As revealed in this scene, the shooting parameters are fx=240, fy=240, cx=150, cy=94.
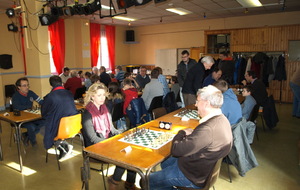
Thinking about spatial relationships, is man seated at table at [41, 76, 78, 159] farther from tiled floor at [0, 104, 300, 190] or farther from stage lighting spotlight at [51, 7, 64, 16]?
stage lighting spotlight at [51, 7, 64, 16]

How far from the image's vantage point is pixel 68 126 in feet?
10.7

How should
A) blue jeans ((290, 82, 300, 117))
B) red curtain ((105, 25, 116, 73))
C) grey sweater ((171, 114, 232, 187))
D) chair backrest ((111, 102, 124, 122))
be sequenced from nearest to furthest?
grey sweater ((171, 114, 232, 187)) → chair backrest ((111, 102, 124, 122)) → blue jeans ((290, 82, 300, 117)) → red curtain ((105, 25, 116, 73))

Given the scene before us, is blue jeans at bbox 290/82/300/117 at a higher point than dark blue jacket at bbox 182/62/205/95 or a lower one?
lower

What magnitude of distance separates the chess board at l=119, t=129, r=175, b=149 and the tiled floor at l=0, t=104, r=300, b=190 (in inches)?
34.8

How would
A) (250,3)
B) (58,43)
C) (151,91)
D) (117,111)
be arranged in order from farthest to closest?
(58,43) → (250,3) → (151,91) → (117,111)

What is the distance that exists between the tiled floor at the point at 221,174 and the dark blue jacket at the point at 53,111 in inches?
18.5

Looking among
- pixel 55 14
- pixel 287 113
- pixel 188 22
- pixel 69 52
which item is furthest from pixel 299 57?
pixel 69 52

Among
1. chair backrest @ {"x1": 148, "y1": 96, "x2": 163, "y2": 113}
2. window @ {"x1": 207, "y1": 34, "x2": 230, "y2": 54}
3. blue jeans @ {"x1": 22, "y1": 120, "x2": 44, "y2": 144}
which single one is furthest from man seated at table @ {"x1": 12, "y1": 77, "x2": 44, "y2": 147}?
window @ {"x1": 207, "y1": 34, "x2": 230, "y2": 54}

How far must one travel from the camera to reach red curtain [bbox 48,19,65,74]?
9.08 m

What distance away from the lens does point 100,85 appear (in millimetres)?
2928

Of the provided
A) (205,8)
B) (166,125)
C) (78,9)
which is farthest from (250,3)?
(166,125)

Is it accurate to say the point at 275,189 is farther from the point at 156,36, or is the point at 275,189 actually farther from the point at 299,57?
the point at 156,36

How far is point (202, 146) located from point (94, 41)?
9.65 m

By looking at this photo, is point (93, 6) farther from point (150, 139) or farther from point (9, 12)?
point (150, 139)
